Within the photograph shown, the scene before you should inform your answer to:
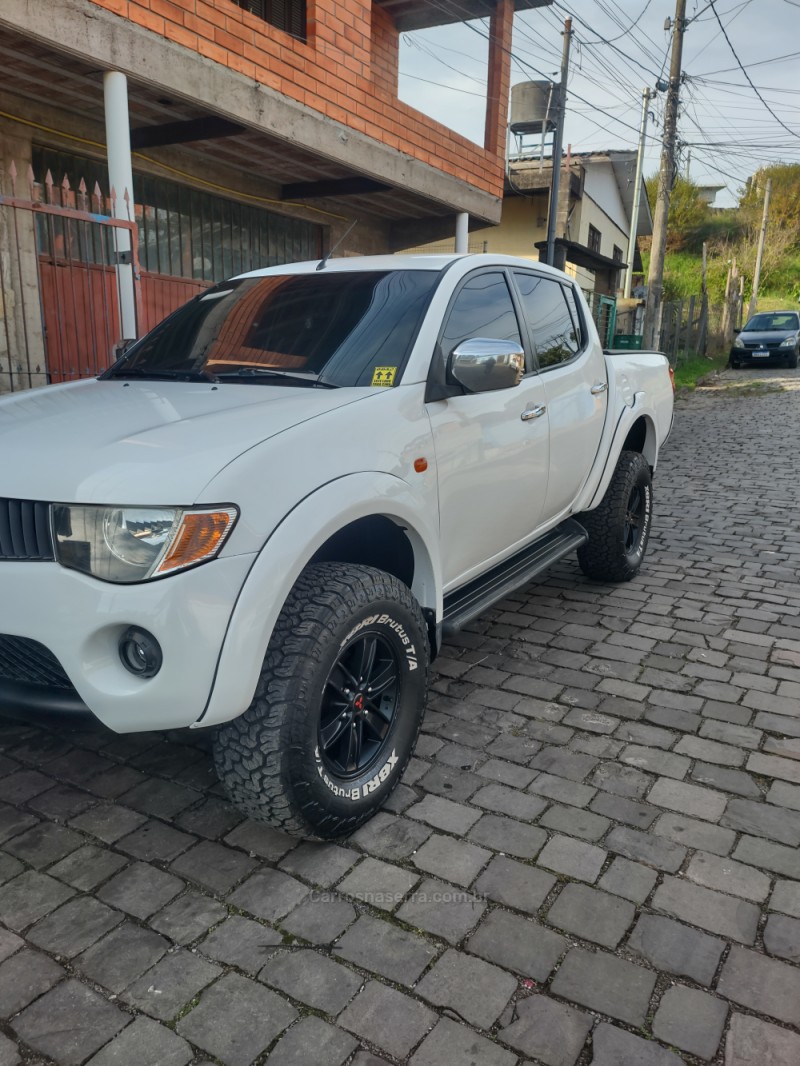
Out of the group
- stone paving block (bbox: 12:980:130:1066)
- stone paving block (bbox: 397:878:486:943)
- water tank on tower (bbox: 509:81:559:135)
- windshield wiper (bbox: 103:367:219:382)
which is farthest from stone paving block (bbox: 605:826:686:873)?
water tank on tower (bbox: 509:81:559:135)

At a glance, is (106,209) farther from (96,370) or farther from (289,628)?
(289,628)

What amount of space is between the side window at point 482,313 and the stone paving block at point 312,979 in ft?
7.04

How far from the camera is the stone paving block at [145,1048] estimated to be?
1916 mm

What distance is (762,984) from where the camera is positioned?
2.13m

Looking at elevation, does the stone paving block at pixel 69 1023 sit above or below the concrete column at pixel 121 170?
below

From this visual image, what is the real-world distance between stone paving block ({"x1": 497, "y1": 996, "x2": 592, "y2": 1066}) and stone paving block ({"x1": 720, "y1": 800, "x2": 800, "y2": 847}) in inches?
41.2

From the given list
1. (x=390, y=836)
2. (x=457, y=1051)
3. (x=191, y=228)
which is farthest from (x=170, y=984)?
(x=191, y=228)

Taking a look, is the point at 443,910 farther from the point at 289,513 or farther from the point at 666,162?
the point at 666,162

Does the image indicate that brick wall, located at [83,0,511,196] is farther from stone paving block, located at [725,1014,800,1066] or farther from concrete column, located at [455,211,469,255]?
stone paving block, located at [725,1014,800,1066]

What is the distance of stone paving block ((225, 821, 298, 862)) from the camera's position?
2.67 meters

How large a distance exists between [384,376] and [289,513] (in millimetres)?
885

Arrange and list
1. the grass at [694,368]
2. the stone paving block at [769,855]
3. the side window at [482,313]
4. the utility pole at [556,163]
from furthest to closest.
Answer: the grass at [694,368] → the utility pole at [556,163] → the side window at [482,313] → the stone paving block at [769,855]

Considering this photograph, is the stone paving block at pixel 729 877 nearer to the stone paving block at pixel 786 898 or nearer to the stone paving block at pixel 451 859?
the stone paving block at pixel 786 898

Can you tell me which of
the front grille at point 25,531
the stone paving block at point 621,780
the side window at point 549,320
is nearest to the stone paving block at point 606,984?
the stone paving block at point 621,780
